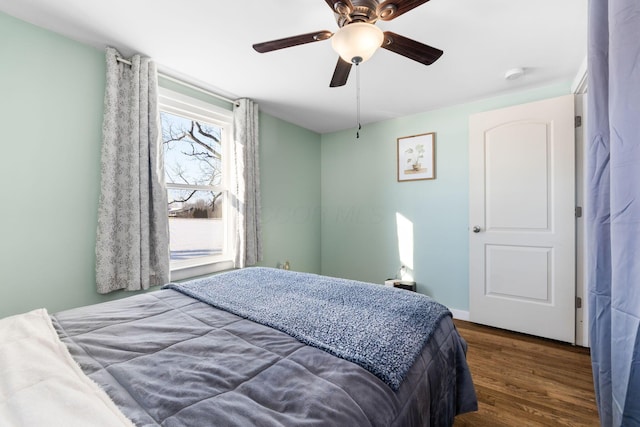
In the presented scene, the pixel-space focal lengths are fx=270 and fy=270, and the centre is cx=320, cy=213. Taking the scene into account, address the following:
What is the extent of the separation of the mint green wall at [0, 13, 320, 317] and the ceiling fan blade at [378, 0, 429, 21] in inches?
79.7

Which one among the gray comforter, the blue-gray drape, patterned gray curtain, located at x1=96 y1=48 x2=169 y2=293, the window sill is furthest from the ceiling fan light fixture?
the window sill

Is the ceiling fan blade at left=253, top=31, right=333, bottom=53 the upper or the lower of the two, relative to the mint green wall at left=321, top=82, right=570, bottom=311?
upper

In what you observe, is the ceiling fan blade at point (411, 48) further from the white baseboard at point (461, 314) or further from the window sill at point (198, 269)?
the white baseboard at point (461, 314)

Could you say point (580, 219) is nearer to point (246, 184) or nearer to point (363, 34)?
point (363, 34)

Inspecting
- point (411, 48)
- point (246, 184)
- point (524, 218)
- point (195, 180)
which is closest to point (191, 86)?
point (195, 180)

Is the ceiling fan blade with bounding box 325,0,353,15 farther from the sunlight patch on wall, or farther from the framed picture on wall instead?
the sunlight patch on wall

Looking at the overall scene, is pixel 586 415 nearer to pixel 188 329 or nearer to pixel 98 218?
pixel 188 329

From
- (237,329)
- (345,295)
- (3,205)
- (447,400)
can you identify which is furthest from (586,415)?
(3,205)

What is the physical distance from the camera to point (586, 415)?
1.55 metres

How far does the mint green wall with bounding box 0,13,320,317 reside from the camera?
1.60 metres

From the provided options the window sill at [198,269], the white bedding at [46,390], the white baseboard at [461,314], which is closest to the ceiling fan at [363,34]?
the white bedding at [46,390]

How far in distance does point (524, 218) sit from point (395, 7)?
231 centimetres

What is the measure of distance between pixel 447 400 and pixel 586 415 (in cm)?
111

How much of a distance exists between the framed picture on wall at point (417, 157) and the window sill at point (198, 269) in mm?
2273
